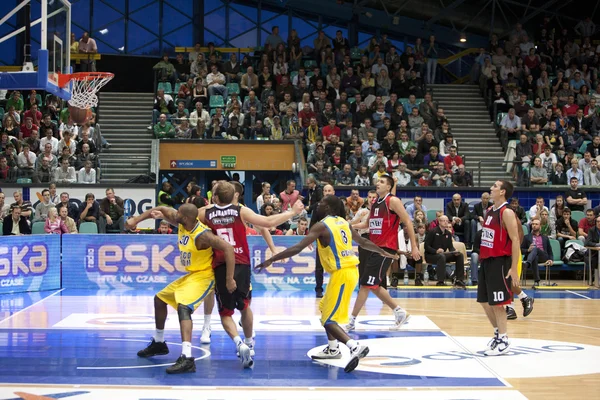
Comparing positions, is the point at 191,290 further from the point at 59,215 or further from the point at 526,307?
the point at 59,215

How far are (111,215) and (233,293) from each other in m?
9.94

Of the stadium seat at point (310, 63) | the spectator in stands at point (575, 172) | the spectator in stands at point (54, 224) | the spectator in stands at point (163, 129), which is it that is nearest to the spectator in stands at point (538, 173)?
the spectator in stands at point (575, 172)

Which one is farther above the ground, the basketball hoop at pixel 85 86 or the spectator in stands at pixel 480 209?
the basketball hoop at pixel 85 86

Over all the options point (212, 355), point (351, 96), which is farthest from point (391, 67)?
point (212, 355)

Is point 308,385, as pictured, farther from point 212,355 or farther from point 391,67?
point 391,67

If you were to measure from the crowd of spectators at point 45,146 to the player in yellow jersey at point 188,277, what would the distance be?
38.9 ft

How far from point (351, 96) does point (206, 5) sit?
29.0 feet

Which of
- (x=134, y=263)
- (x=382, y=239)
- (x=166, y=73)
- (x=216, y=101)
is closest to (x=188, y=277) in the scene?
(x=382, y=239)

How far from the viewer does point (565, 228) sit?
18297 millimetres

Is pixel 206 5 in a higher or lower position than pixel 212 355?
higher

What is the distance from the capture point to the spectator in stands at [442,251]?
16.4m

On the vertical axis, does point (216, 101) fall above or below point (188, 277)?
above

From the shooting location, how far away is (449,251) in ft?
54.2

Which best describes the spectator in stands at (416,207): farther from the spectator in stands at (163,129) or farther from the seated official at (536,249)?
the spectator in stands at (163,129)
